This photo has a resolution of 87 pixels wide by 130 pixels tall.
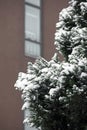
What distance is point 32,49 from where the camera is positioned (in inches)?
766

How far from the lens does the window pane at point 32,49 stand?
19.2 m

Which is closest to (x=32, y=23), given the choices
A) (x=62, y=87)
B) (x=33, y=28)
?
(x=33, y=28)

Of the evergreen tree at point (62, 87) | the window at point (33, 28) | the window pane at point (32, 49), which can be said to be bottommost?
the evergreen tree at point (62, 87)

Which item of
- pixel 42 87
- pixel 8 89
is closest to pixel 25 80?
pixel 42 87

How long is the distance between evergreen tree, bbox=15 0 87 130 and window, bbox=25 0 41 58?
11.2 m

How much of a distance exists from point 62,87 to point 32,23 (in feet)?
40.7

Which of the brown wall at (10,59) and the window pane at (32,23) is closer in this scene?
the brown wall at (10,59)

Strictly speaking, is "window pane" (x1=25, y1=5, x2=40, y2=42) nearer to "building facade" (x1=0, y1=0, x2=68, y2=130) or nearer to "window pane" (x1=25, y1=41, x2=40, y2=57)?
"building facade" (x1=0, y1=0, x2=68, y2=130)

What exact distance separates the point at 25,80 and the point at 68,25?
1.18 m

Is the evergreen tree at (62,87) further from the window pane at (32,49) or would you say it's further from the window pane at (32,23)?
the window pane at (32,23)

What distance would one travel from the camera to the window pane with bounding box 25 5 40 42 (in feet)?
63.5

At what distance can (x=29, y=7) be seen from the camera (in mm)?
19562

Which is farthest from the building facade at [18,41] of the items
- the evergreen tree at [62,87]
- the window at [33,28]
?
the evergreen tree at [62,87]

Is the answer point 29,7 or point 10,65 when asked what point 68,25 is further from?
point 29,7
